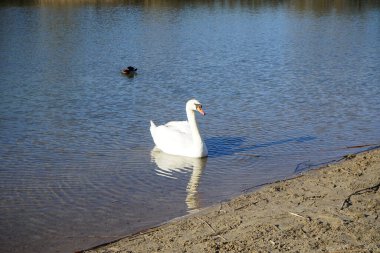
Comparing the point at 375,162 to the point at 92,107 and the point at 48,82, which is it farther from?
the point at 48,82

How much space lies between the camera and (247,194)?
28.3ft

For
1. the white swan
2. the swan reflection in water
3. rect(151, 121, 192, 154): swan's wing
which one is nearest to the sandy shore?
the swan reflection in water

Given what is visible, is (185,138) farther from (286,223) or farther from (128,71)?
(128,71)

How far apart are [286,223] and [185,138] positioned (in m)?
5.03

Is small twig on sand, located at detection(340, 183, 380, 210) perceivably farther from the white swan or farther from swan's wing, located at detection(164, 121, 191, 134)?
swan's wing, located at detection(164, 121, 191, 134)

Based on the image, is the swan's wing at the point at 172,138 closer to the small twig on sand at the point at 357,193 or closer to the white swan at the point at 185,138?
the white swan at the point at 185,138

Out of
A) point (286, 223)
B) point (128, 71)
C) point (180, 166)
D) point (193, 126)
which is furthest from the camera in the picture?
point (128, 71)

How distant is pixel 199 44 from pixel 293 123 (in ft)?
48.8

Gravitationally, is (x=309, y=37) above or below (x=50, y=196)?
below

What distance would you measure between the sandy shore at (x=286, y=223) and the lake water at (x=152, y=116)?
2.57 feet

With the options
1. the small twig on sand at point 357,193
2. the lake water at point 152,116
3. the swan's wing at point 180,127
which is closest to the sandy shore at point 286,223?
the small twig on sand at point 357,193

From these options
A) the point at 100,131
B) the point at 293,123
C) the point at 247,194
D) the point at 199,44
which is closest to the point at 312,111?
the point at 293,123

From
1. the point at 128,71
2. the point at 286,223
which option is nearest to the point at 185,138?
the point at 286,223

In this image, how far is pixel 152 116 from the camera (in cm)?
1443
